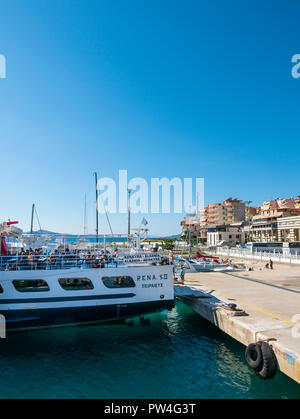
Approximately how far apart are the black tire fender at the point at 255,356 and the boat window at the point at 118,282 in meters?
7.00

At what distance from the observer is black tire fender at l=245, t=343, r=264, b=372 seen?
1053 centimetres

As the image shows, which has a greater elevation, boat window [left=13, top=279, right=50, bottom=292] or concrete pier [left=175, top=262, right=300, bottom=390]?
boat window [left=13, top=279, right=50, bottom=292]

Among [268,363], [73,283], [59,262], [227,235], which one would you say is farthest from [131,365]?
[227,235]

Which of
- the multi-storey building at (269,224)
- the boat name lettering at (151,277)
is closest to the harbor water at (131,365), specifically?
the boat name lettering at (151,277)

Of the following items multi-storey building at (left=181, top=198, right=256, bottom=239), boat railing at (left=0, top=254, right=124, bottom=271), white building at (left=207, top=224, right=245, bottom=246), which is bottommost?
boat railing at (left=0, top=254, right=124, bottom=271)

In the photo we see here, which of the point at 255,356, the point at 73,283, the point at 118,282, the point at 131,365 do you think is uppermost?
the point at 118,282

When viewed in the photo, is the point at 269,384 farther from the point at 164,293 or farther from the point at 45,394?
the point at 45,394

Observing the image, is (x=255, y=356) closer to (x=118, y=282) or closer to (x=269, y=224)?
(x=118, y=282)

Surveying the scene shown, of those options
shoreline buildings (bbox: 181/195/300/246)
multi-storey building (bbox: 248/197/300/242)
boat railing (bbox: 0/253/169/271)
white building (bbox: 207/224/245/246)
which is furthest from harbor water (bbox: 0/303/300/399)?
white building (bbox: 207/224/245/246)

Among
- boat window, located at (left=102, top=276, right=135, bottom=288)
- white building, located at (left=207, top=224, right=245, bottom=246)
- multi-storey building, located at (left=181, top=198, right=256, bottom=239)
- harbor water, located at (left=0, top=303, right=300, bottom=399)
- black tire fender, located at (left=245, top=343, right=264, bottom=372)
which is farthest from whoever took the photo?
multi-storey building, located at (left=181, top=198, right=256, bottom=239)

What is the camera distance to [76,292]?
1559 cm

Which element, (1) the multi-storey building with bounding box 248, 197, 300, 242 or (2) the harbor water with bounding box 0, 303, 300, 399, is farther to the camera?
(1) the multi-storey building with bounding box 248, 197, 300, 242

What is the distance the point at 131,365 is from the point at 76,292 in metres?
4.95

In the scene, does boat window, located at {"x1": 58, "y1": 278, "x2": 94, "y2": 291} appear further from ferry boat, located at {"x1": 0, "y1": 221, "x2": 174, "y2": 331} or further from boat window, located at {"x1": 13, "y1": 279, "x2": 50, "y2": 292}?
boat window, located at {"x1": 13, "y1": 279, "x2": 50, "y2": 292}
